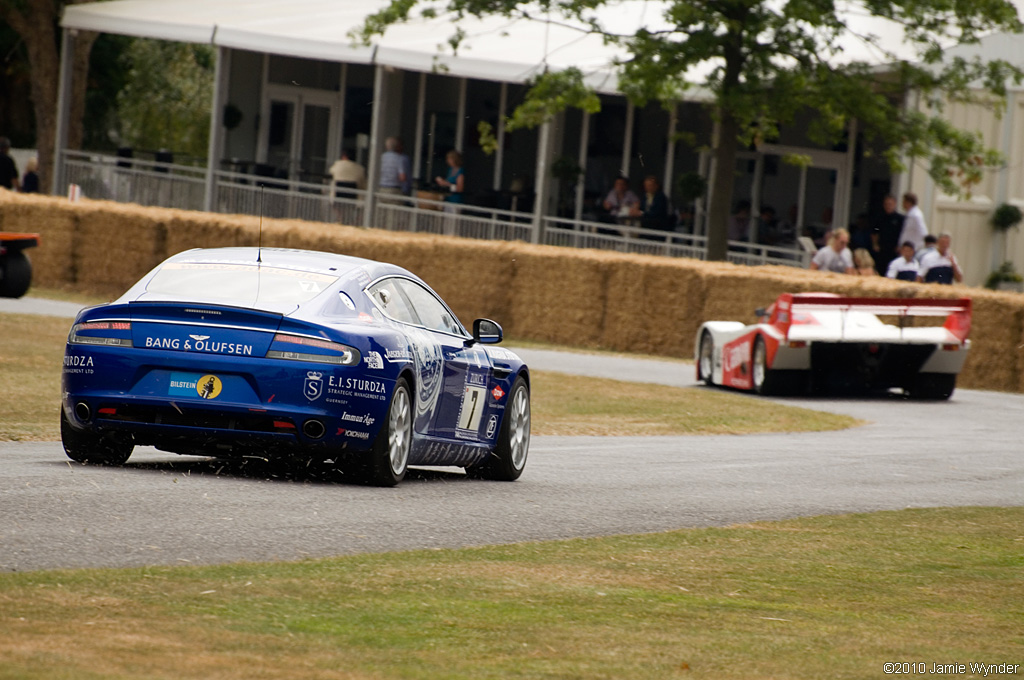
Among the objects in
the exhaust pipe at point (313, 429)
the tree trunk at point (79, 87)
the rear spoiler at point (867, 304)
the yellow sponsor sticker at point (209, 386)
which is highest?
the tree trunk at point (79, 87)

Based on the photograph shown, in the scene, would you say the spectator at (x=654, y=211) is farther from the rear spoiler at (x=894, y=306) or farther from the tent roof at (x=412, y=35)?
the rear spoiler at (x=894, y=306)

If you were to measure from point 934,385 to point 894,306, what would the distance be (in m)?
1.43

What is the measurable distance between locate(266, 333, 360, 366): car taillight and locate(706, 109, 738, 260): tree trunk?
1911 cm

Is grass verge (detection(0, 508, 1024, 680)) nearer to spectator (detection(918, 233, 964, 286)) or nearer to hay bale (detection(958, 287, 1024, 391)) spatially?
hay bale (detection(958, 287, 1024, 391))

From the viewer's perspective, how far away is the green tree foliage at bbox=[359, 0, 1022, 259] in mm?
25984

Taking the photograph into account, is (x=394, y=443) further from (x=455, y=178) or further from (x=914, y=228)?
(x=455, y=178)

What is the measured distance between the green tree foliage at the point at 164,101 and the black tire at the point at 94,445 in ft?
178

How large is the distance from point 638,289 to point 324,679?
20.2 m

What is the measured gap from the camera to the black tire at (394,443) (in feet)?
30.3

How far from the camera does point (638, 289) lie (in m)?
24.7

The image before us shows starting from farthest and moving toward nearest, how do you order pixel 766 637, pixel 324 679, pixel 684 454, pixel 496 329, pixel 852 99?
pixel 852 99 < pixel 684 454 < pixel 496 329 < pixel 766 637 < pixel 324 679

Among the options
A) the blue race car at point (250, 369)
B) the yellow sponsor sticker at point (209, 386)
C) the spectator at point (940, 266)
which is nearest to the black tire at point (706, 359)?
the spectator at point (940, 266)

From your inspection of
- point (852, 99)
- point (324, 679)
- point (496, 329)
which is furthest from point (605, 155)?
point (324, 679)

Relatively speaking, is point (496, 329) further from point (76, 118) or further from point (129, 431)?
point (76, 118)
